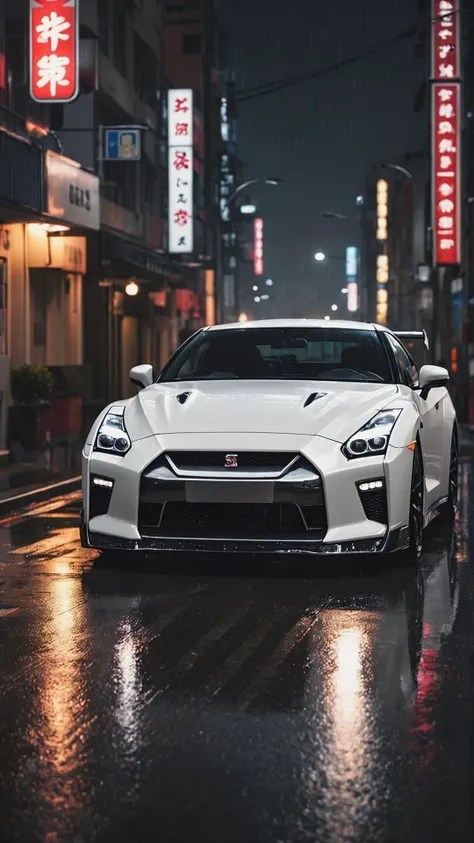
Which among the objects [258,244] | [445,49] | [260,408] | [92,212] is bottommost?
[260,408]

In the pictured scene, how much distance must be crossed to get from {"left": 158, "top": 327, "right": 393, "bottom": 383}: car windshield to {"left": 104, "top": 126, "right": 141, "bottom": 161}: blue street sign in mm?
22787

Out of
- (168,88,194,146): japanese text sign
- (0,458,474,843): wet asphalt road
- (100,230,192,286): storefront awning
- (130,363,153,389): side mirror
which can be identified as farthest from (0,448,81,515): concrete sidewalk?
(168,88,194,146): japanese text sign

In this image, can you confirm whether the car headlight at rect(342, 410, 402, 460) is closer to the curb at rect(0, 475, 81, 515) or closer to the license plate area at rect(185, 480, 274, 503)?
the license plate area at rect(185, 480, 274, 503)

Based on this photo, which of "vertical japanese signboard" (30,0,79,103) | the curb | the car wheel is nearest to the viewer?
the car wheel

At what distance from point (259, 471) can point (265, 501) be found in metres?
0.18

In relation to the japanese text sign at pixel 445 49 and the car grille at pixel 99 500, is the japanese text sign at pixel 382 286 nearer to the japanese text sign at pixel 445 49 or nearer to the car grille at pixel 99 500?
the japanese text sign at pixel 445 49

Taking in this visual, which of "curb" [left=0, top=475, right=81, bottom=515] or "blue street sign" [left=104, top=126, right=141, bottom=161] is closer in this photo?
"curb" [left=0, top=475, right=81, bottom=515]

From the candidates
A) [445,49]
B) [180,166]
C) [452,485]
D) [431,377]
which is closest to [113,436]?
[431,377]

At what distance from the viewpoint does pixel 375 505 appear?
809cm

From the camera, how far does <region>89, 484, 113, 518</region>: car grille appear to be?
8.26m

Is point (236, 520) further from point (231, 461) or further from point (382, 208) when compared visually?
point (382, 208)

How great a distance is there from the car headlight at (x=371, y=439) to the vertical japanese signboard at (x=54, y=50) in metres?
17.3

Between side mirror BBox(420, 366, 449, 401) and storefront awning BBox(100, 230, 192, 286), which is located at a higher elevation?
storefront awning BBox(100, 230, 192, 286)

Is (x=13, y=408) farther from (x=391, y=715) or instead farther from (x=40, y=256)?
(x=391, y=715)
